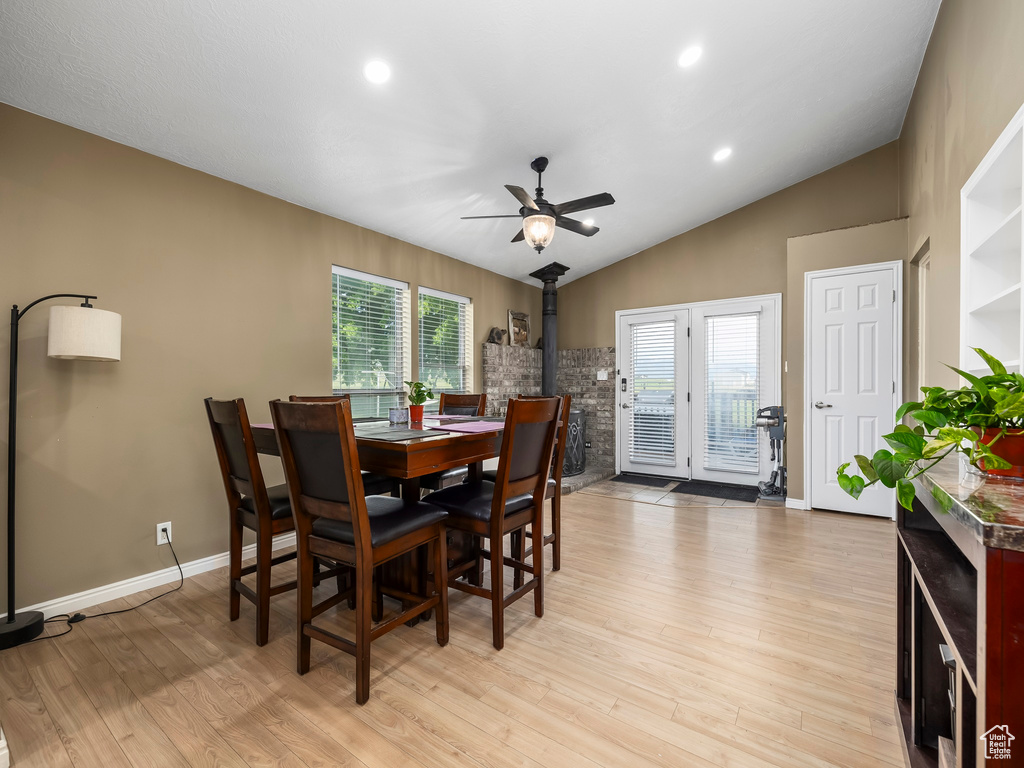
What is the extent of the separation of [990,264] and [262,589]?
3506 mm

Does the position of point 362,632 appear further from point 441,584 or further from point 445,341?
point 445,341

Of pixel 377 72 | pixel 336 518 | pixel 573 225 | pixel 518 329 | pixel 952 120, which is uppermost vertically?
pixel 377 72

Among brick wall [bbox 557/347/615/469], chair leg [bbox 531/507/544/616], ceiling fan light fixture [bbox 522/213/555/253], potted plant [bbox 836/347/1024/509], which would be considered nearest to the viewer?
potted plant [bbox 836/347/1024/509]

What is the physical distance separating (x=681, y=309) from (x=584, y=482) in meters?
2.26

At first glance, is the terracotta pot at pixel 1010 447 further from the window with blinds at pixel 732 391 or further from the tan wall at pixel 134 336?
the window with blinds at pixel 732 391

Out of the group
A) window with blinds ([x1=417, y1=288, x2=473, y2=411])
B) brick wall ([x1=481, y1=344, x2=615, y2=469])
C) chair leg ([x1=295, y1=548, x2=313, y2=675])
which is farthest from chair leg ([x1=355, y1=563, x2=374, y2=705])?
brick wall ([x1=481, y1=344, x2=615, y2=469])

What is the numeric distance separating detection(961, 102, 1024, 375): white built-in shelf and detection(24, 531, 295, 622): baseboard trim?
4137 mm

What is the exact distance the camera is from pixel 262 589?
201 centimetres

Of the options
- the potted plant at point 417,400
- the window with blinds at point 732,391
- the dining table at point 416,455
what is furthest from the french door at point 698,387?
the potted plant at point 417,400

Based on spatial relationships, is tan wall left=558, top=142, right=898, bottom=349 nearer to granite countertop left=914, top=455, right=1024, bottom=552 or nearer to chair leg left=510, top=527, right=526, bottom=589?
chair leg left=510, top=527, right=526, bottom=589

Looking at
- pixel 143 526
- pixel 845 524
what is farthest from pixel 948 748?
pixel 143 526

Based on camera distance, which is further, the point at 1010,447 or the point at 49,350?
the point at 49,350

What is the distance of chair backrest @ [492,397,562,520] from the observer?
189 cm

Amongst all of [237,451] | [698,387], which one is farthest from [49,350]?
[698,387]
